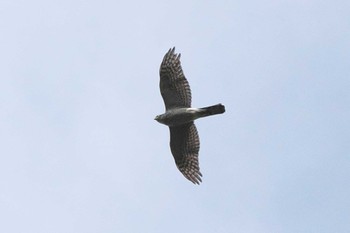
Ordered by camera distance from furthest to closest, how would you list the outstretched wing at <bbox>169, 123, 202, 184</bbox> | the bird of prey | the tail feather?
the outstretched wing at <bbox>169, 123, 202, 184</bbox> < the bird of prey < the tail feather

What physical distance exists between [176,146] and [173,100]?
2461mm

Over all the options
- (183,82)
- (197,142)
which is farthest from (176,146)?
(183,82)

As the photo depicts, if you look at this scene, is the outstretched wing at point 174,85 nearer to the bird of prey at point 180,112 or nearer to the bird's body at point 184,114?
the bird of prey at point 180,112

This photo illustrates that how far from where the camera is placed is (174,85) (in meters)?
35.5

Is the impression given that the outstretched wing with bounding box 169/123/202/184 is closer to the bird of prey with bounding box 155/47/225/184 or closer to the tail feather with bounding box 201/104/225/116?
the bird of prey with bounding box 155/47/225/184

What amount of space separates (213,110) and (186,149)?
3234mm

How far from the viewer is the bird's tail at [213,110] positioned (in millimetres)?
34219

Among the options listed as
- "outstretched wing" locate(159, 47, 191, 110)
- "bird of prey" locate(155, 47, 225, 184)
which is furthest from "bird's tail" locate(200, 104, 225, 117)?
"outstretched wing" locate(159, 47, 191, 110)

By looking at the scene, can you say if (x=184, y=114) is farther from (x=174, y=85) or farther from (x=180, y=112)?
(x=174, y=85)

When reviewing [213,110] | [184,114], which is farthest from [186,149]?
[213,110]

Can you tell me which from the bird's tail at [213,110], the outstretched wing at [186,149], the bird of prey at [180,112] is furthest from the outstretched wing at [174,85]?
the outstretched wing at [186,149]

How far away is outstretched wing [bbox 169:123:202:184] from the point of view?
36500 millimetres

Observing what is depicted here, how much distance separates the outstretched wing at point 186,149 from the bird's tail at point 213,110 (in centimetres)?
179

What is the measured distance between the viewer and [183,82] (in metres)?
35.5
